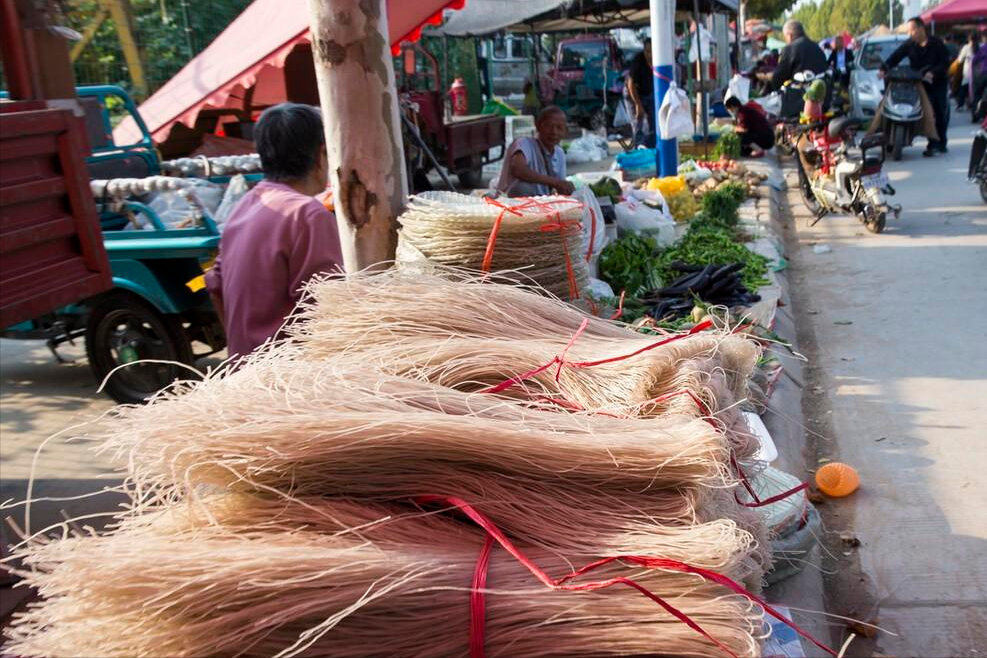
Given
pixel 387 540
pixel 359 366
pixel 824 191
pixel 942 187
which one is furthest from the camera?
pixel 942 187

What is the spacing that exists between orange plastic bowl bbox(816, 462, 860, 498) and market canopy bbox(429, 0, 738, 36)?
30.4 feet

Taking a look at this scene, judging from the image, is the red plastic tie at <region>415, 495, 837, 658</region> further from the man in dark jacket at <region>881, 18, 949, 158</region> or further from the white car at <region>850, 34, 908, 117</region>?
the white car at <region>850, 34, 908, 117</region>

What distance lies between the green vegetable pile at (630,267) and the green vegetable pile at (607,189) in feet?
3.21

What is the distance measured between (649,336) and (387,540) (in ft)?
3.08

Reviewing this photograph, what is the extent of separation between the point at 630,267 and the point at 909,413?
1.97 meters

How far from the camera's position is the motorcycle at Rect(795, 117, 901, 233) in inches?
336

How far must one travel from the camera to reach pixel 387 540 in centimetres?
134

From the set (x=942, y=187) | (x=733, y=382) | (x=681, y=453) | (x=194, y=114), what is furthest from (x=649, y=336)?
(x=942, y=187)

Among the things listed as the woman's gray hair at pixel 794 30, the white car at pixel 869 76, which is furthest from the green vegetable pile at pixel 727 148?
the white car at pixel 869 76

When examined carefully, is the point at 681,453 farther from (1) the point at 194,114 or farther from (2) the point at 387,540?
(1) the point at 194,114

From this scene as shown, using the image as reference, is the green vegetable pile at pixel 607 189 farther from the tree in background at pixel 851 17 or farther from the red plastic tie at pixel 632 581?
the tree in background at pixel 851 17

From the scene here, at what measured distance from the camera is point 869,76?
16.2 metres

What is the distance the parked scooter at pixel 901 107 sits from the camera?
40.0 ft

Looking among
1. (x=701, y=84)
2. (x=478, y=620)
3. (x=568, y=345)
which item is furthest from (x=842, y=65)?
(x=478, y=620)
